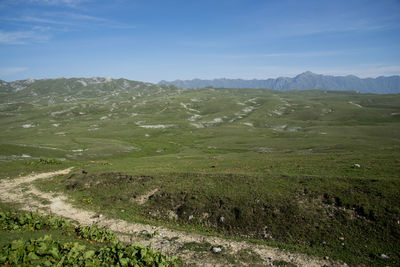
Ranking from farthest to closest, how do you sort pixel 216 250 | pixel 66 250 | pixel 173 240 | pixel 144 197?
1. pixel 144 197
2. pixel 173 240
3. pixel 216 250
4. pixel 66 250

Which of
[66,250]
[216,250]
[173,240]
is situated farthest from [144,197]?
[66,250]

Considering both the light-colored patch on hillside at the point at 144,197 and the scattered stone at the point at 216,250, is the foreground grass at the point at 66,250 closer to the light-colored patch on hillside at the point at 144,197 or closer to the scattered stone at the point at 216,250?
the scattered stone at the point at 216,250

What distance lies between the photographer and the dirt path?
868 inches

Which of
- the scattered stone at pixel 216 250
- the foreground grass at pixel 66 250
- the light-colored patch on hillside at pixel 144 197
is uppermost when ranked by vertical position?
the foreground grass at pixel 66 250

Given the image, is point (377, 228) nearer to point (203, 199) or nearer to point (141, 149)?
point (203, 199)

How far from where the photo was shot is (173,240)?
25969mm

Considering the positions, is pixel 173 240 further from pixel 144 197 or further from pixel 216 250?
pixel 144 197

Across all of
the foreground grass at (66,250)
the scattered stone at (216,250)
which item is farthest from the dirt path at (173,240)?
the foreground grass at (66,250)

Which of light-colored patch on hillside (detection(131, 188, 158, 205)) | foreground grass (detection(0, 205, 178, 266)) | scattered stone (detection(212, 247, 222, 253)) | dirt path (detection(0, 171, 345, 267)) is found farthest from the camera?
light-colored patch on hillside (detection(131, 188, 158, 205))

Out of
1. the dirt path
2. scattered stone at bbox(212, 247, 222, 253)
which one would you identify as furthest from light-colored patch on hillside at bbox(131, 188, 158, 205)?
scattered stone at bbox(212, 247, 222, 253)

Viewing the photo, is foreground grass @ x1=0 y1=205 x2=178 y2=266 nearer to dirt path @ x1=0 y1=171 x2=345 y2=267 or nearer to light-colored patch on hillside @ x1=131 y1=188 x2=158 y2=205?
dirt path @ x1=0 y1=171 x2=345 y2=267

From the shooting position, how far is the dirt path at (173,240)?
2205 cm

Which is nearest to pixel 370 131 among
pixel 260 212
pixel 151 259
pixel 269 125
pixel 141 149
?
pixel 269 125

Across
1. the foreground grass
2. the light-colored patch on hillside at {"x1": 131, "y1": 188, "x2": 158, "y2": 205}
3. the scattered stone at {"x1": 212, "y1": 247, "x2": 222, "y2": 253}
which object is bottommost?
the light-colored patch on hillside at {"x1": 131, "y1": 188, "x2": 158, "y2": 205}
